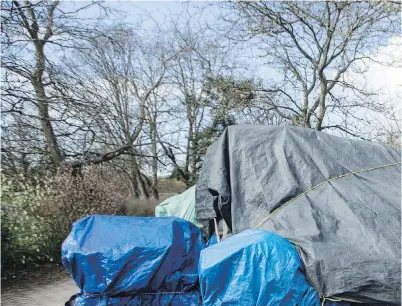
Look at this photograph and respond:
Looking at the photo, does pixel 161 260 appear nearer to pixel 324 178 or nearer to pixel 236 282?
pixel 236 282

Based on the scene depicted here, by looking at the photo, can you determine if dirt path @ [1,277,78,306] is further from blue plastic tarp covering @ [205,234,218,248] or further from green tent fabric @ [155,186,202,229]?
blue plastic tarp covering @ [205,234,218,248]

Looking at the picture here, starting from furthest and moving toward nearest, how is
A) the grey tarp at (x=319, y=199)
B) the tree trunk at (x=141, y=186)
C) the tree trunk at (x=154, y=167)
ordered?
the tree trunk at (x=141, y=186)
the tree trunk at (x=154, y=167)
the grey tarp at (x=319, y=199)

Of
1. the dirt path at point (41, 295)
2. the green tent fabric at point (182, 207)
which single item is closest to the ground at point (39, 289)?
the dirt path at point (41, 295)

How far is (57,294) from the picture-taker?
719 cm

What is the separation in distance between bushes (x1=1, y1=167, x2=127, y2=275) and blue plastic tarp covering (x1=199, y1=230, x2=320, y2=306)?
5476mm

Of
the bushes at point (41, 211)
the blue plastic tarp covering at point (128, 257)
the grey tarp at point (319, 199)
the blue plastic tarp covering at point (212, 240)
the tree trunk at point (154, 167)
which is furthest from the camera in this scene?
the tree trunk at point (154, 167)

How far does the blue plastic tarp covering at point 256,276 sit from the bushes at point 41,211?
5476 mm

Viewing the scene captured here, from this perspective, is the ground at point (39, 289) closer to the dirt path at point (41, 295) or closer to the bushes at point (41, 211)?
the dirt path at point (41, 295)

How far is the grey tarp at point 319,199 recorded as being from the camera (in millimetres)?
3748

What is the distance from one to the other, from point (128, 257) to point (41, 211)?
5.65 metres

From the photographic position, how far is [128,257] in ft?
13.7

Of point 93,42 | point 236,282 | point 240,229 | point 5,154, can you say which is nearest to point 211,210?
point 240,229

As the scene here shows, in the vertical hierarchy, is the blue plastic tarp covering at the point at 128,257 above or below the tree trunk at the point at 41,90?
below

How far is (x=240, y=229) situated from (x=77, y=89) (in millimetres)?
6357
